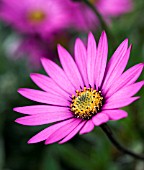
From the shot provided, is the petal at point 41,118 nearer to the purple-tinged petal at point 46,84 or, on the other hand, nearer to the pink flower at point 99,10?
the purple-tinged petal at point 46,84

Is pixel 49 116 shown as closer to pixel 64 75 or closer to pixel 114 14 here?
pixel 64 75

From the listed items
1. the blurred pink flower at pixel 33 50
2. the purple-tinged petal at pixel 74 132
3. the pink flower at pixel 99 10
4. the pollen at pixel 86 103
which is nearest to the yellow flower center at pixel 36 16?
the blurred pink flower at pixel 33 50

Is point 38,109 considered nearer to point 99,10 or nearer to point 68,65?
point 68,65

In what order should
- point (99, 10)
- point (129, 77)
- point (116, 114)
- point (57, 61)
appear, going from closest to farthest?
1. point (116, 114)
2. point (129, 77)
3. point (57, 61)
4. point (99, 10)

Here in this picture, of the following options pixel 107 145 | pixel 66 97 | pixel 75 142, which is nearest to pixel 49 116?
pixel 66 97

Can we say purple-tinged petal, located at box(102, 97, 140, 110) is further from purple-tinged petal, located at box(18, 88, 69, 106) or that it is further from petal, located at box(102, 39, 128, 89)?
purple-tinged petal, located at box(18, 88, 69, 106)

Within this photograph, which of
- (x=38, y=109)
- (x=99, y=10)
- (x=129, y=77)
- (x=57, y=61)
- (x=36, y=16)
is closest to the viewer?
(x=129, y=77)

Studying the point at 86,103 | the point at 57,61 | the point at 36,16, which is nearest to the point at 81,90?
the point at 86,103

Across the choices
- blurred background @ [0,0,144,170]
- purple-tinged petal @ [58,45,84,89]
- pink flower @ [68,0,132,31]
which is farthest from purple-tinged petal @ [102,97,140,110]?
pink flower @ [68,0,132,31]
